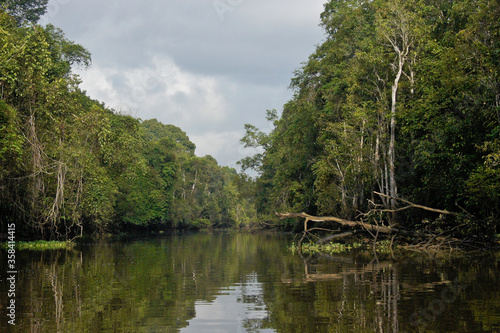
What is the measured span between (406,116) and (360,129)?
828 centimetres

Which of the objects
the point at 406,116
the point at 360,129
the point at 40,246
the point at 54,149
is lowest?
the point at 40,246

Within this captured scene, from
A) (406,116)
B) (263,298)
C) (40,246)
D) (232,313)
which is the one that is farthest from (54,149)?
(232,313)

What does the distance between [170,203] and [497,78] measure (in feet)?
177

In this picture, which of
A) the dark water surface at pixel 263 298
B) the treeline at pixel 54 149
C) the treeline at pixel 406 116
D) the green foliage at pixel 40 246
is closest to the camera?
the dark water surface at pixel 263 298

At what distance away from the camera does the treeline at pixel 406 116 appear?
50.9 feet

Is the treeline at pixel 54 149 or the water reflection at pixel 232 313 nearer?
the water reflection at pixel 232 313

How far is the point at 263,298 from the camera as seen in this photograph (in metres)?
8.68

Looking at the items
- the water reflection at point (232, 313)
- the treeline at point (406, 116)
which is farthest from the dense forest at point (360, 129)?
the water reflection at point (232, 313)

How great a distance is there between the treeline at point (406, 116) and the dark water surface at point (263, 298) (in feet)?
14.9

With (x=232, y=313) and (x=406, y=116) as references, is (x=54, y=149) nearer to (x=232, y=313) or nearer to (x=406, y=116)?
(x=406, y=116)

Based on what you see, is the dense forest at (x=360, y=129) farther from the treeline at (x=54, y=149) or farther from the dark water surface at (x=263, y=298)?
the dark water surface at (x=263, y=298)

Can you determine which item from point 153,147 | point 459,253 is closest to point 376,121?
point 459,253

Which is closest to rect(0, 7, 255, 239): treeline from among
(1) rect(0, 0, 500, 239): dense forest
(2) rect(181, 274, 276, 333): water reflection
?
(1) rect(0, 0, 500, 239): dense forest

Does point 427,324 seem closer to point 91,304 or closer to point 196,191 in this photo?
point 91,304
